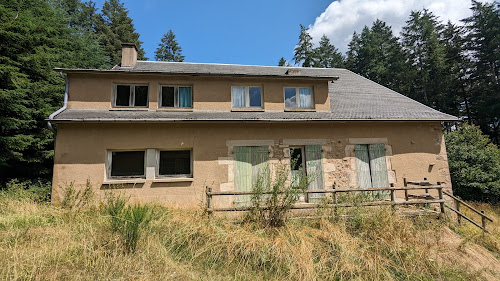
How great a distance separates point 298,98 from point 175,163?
5.54 metres

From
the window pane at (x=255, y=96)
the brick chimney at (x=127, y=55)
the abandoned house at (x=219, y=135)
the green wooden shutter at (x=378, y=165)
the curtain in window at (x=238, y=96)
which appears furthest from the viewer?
the brick chimney at (x=127, y=55)

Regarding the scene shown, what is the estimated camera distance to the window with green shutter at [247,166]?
8469mm

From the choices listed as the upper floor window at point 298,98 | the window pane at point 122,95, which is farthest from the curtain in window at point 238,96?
the window pane at point 122,95

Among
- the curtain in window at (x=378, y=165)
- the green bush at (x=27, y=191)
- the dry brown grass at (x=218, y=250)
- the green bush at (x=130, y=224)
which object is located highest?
the curtain in window at (x=378, y=165)

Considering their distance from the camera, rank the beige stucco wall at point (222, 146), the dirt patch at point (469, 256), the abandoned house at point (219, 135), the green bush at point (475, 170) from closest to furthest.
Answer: the dirt patch at point (469, 256), the beige stucco wall at point (222, 146), the abandoned house at point (219, 135), the green bush at point (475, 170)

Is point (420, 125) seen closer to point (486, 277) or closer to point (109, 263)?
point (486, 277)

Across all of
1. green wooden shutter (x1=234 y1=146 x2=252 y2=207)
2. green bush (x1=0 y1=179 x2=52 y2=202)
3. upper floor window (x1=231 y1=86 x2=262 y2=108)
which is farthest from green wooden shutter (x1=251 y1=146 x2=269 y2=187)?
green bush (x1=0 y1=179 x2=52 y2=202)

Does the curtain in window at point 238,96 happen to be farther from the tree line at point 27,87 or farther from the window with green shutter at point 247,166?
the tree line at point 27,87

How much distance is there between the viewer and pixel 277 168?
333 inches

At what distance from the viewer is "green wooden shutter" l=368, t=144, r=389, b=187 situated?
359 inches

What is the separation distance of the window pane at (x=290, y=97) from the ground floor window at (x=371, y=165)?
300 cm

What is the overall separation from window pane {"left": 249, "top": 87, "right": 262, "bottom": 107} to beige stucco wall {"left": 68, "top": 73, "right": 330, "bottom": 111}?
21cm

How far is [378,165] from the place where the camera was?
9180 millimetres

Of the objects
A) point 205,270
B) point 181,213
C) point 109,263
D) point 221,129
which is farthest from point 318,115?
point 109,263
